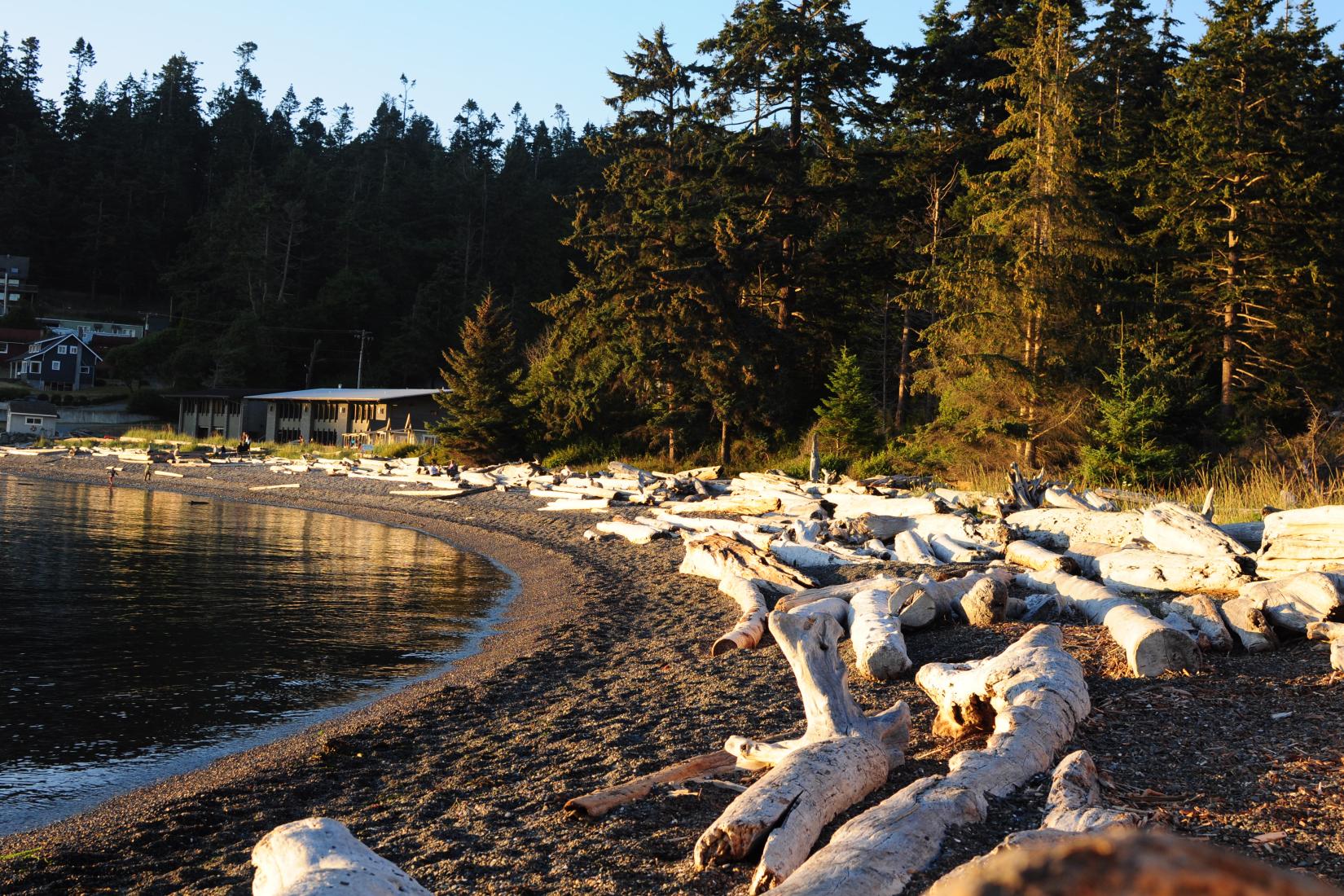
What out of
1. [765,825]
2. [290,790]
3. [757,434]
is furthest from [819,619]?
[757,434]

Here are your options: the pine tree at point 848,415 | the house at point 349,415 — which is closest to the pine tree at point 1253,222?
the pine tree at point 848,415

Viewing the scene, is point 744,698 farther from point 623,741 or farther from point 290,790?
point 290,790

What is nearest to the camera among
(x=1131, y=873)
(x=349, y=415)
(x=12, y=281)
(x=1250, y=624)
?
(x=1131, y=873)

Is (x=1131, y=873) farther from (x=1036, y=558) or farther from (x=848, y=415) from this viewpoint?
(x=848, y=415)

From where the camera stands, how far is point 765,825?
4.50m

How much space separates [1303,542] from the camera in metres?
9.57

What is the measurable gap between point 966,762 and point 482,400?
35.9 meters

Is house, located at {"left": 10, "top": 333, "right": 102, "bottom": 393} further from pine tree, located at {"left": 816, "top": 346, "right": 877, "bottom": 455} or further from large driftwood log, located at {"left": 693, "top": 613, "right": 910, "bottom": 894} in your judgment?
large driftwood log, located at {"left": 693, "top": 613, "right": 910, "bottom": 894}

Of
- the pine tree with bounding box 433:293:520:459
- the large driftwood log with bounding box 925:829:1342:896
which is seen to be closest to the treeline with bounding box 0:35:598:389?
the pine tree with bounding box 433:293:520:459

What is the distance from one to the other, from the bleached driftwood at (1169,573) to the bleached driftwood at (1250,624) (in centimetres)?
154

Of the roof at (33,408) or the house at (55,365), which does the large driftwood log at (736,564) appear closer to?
the roof at (33,408)

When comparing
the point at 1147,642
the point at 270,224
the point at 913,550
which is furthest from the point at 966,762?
the point at 270,224

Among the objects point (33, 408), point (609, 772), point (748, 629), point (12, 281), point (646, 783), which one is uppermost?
point (12, 281)

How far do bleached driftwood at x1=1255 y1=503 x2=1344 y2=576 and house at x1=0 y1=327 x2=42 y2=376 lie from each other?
313ft
